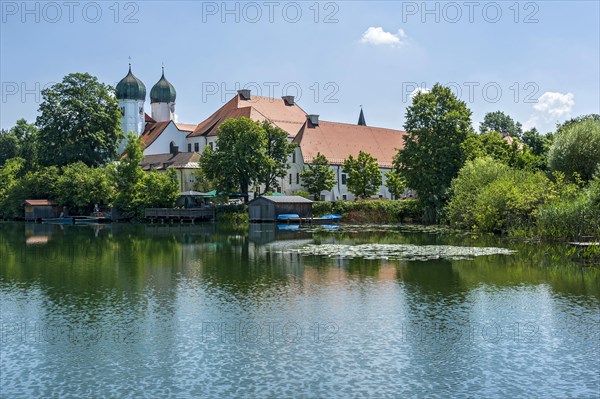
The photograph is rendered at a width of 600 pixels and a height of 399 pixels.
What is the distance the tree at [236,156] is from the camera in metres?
71.2

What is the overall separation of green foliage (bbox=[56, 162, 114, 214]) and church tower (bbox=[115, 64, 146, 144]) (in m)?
26.1

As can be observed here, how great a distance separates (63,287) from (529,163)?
136 feet

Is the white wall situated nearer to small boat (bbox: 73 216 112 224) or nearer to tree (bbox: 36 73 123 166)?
tree (bbox: 36 73 123 166)

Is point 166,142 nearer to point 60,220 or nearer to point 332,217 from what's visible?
point 60,220

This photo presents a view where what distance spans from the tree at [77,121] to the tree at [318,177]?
2454cm

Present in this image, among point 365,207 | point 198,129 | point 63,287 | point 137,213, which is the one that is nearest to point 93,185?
point 137,213

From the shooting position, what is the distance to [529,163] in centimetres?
5553

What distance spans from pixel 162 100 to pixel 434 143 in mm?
58519

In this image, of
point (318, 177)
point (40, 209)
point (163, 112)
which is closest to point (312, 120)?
point (318, 177)

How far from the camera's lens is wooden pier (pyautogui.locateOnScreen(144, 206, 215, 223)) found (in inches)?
2872

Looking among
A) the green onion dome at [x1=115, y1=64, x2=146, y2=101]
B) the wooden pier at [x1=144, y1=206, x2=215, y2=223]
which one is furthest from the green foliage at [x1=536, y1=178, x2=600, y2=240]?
the green onion dome at [x1=115, y1=64, x2=146, y2=101]

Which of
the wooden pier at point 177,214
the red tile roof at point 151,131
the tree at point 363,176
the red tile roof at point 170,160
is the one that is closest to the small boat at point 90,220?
the wooden pier at point 177,214

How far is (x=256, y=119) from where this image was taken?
86500 millimetres

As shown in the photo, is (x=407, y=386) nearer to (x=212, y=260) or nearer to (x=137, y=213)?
(x=212, y=260)
